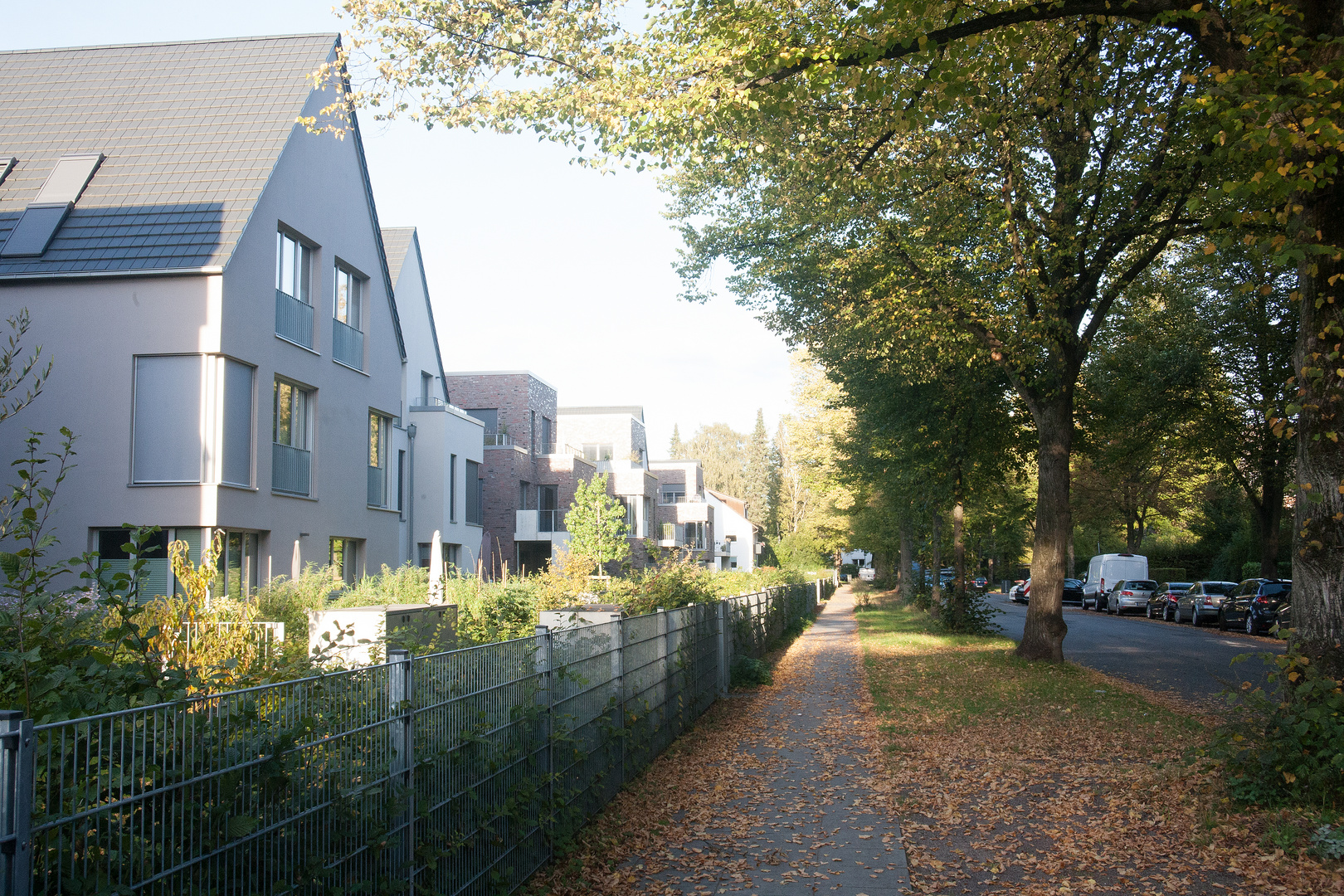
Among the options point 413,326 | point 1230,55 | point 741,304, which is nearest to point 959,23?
point 1230,55

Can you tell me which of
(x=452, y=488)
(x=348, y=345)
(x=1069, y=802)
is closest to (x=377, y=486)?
(x=348, y=345)

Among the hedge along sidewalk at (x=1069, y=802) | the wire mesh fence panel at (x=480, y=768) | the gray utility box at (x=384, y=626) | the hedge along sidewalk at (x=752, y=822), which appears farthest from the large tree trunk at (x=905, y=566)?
the wire mesh fence panel at (x=480, y=768)

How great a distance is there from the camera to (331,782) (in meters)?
3.75

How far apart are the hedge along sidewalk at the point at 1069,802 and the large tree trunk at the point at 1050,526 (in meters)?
2.88

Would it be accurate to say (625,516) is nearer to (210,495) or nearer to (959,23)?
(210,495)

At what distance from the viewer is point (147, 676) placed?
3.68 metres

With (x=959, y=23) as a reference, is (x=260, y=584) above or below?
below

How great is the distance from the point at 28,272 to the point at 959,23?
1422 cm

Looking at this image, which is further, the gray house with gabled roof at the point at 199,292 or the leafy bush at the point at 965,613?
the leafy bush at the point at 965,613

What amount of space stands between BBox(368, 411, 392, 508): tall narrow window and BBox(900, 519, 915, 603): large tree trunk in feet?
73.9

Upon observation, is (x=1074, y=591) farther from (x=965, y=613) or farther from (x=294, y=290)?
(x=294, y=290)

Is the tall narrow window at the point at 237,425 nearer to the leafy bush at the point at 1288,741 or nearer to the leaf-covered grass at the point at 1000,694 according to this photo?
→ the leaf-covered grass at the point at 1000,694

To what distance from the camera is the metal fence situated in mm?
2639

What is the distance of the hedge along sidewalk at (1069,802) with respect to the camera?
5.79m
